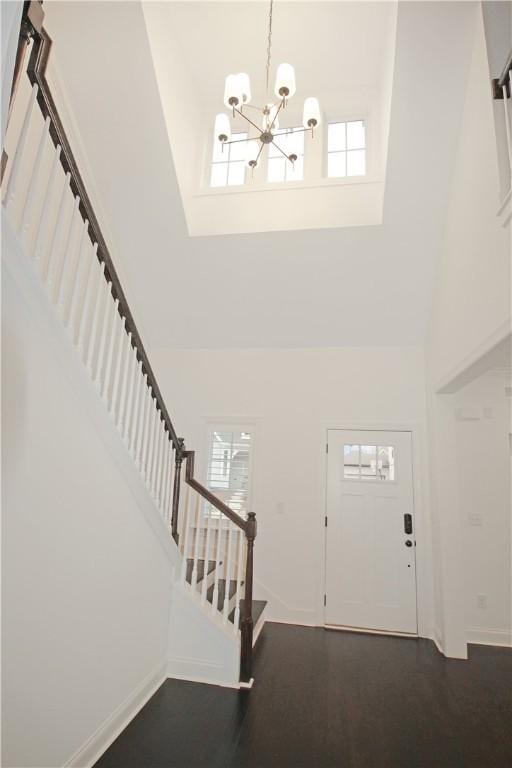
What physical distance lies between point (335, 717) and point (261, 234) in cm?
404

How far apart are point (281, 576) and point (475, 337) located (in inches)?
125

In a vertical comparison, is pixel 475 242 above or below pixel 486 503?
above

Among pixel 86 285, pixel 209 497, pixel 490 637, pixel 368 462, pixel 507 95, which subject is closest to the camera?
pixel 86 285

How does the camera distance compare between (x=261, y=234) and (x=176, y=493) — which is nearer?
(x=176, y=493)

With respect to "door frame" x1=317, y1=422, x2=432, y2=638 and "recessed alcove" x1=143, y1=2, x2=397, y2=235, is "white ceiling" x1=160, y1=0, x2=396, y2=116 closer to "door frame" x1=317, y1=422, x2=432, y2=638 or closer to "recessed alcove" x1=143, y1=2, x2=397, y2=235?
"recessed alcove" x1=143, y1=2, x2=397, y2=235

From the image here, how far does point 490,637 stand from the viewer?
4152 millimetres

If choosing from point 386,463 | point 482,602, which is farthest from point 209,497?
point 482,602

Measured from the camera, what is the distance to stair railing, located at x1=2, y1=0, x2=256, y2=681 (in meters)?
1.67

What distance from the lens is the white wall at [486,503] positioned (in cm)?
420

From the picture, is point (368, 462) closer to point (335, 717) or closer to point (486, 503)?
point (486, 503)

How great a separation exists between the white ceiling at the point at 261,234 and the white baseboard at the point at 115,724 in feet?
11.4

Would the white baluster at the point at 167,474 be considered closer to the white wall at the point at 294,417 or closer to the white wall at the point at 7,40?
the white wall at the point at 294,417

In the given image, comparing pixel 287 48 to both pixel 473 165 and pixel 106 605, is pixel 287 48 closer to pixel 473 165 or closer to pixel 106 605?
pixel 473 165

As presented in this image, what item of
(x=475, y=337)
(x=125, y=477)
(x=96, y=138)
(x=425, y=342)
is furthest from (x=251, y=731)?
(x=96, y=138)
